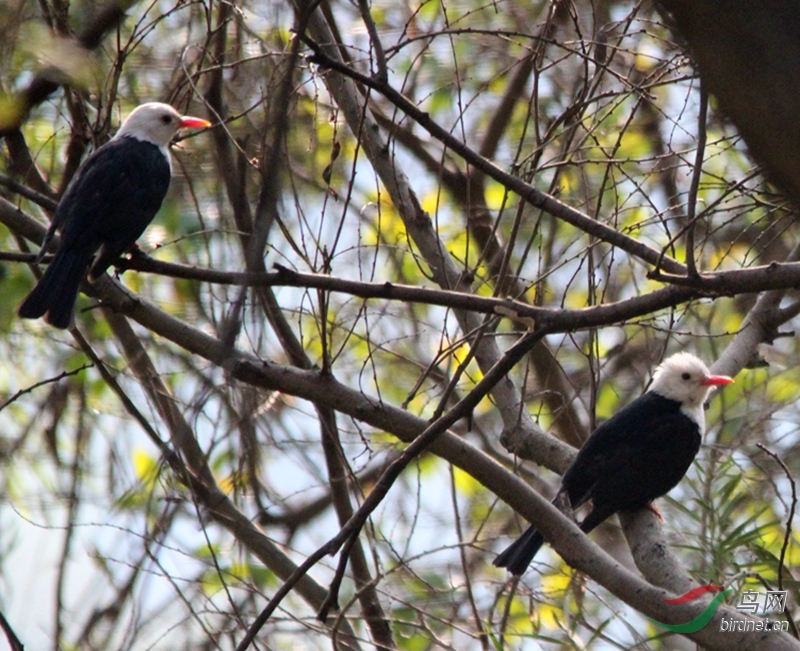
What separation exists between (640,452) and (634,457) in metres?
0.07

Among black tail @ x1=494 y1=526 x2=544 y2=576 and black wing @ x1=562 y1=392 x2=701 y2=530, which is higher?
black wing @ x1=562 y1=392 x2=701 y2=530

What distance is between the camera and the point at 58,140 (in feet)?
17.0

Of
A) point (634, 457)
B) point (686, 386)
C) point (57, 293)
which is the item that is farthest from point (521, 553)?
point (57, 293)

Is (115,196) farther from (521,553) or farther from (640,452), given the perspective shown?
(640,452)

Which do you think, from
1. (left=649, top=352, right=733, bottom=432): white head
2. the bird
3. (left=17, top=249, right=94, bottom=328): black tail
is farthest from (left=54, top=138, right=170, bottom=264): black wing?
(left=649, top=352, right=733, bottom=432): white head

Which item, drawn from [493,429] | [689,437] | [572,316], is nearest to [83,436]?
[493,429]

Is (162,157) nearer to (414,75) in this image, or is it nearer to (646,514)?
(414,75)

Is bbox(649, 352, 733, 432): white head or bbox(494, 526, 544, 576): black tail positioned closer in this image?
bbox(494, 526, 544, 576): black tail

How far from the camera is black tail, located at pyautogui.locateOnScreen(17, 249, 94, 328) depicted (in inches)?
154

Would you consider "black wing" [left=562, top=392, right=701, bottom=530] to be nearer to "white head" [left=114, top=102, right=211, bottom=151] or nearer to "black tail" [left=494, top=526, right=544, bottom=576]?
"black tail" [left=494, top=526, right=544, bottom=576]

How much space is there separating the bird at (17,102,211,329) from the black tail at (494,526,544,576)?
208 cm

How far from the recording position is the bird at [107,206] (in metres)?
3.95

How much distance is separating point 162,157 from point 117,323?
2.95 ft

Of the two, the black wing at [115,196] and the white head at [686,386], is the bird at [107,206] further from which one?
the white head at [686,386]
